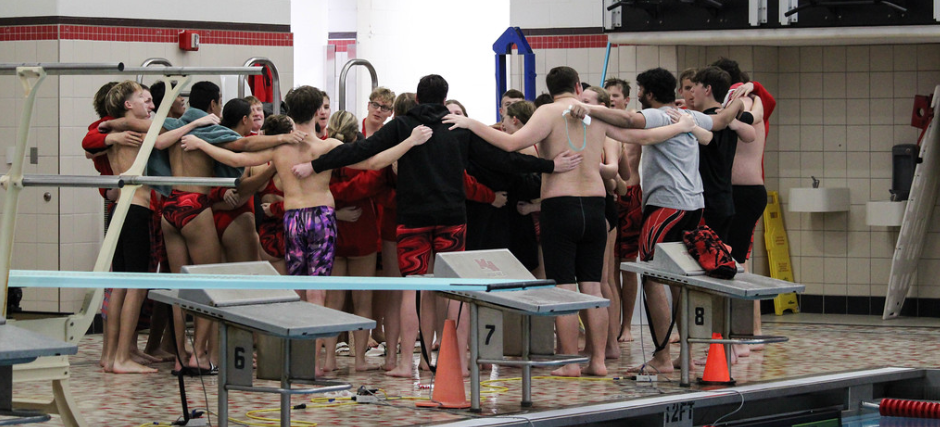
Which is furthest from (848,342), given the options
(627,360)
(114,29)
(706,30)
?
(114,29)

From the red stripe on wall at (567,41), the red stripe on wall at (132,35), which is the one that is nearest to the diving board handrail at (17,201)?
the red stripe on wall at (132,35)

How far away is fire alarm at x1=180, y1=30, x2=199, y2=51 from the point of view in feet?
29.6

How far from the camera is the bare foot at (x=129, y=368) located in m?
6.71

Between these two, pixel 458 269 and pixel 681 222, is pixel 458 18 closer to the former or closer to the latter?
pixel 681 222

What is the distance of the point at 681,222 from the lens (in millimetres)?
6828

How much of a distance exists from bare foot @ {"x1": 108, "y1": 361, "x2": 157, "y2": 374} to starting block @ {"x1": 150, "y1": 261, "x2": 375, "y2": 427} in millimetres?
1919

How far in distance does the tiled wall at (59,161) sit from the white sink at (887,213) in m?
6.02

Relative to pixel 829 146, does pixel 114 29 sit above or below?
above

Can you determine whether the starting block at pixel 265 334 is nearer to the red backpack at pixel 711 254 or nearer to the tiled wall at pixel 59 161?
the red backpack at pixel 711 254

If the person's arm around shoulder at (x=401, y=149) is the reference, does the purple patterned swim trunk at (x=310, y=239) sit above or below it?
below

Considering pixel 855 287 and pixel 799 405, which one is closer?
pixel 799 405

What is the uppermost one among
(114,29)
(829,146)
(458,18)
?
(458,18)

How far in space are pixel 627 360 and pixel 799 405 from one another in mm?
1229

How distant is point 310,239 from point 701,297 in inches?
83.7
